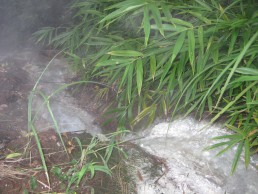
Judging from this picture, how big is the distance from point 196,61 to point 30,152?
52.6 inches

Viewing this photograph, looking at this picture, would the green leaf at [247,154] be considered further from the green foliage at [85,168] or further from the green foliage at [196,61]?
the green foliage at [85,168]

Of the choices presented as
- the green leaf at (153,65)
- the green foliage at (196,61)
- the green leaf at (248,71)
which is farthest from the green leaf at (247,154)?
the green leaf at (153,65)

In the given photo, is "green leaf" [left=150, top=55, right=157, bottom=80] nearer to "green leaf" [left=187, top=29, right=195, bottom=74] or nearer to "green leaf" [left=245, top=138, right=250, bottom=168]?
"green leaf" [left=187, top=29, right=195, bottom=74]

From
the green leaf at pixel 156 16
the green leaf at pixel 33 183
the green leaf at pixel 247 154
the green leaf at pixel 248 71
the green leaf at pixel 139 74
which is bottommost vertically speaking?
the green leaf at pixel 33 183

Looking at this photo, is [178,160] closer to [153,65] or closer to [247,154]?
[247,154]

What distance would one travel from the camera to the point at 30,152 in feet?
7.02

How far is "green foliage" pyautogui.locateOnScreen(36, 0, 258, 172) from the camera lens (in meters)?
1.92

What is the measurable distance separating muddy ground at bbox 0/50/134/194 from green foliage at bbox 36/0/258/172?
0.48 m

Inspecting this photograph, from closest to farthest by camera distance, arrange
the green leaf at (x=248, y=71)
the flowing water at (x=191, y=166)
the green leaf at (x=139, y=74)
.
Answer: the green leaf at (x=248, y=71), the flowing water at (x=191, y=166), the green leaf at (x=139, y=74)

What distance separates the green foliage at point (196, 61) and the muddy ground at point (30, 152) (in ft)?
1.59

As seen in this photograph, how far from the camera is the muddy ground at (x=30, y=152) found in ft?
6.28

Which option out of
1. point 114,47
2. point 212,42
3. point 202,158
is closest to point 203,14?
point 212,42

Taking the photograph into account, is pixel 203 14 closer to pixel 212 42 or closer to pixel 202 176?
pixel 212 42

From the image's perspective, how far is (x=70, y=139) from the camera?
7.89 feet
